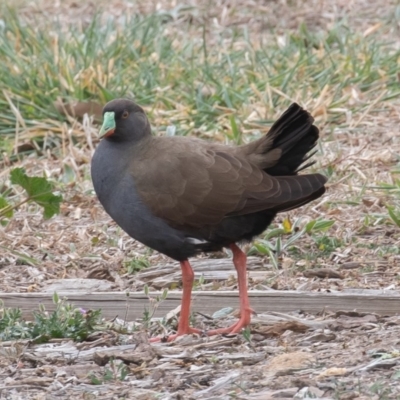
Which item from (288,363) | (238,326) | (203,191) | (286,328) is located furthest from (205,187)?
(288,363)

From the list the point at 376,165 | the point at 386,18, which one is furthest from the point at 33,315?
the point at 386,18

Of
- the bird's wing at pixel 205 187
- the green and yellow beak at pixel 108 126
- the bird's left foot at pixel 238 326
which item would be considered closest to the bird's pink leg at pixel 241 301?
the bird's left foot at pixel 238 326

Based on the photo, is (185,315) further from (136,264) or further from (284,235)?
(284,235)

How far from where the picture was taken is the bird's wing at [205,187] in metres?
5.24

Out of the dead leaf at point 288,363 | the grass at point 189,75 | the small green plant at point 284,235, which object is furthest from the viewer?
the grass at point 189,75

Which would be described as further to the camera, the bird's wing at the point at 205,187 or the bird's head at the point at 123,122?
the bird's head at the point at 123,122

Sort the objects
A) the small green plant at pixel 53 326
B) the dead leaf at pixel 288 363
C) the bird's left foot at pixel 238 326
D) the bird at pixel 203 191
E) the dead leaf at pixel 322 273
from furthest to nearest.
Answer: the dead leaf at pixel 322 273
the bird at pixel 203 191
the bird's left foot at pixel 238 326
the small green plant at pixel 53 326
the dead leaf at pixel 288 363

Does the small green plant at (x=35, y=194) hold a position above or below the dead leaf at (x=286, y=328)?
above

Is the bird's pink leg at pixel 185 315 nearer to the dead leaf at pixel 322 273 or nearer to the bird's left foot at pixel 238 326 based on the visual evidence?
the bird's left foot at pixel 238 326

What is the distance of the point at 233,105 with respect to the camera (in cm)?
852

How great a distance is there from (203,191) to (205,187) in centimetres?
3

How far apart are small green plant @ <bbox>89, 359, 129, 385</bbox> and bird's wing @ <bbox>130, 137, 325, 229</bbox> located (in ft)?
3.49

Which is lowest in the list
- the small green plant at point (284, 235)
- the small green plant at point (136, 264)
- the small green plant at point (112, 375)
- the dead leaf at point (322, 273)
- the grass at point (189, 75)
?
the small green plant at point (112, 375)

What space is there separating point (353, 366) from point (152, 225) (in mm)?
1463
